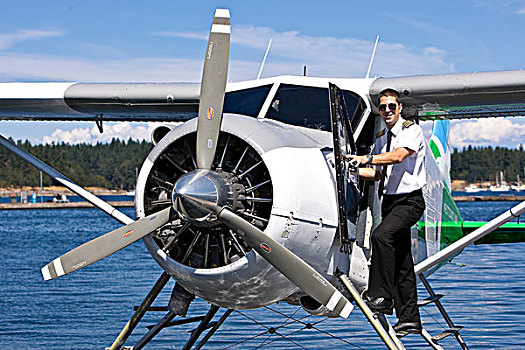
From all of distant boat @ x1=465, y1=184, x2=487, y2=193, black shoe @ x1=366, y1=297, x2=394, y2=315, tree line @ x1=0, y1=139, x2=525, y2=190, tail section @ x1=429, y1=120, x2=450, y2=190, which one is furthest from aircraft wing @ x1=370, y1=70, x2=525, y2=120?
distant boat @ x1=465, y1=184, x2=487, y2=193

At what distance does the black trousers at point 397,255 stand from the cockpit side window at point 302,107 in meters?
1.10

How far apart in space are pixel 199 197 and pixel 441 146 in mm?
6050

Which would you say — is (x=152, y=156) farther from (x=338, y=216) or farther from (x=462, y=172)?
(x=462, y=172)

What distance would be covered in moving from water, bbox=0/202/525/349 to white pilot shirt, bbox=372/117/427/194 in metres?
2.23

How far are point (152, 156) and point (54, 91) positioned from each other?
3379mm

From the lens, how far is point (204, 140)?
18.4 ft

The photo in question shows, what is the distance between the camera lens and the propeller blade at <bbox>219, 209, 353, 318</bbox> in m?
5.45

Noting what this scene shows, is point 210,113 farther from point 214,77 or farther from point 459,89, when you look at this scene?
point 459,89

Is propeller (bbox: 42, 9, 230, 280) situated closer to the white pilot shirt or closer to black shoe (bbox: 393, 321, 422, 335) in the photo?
the white pilot shirt

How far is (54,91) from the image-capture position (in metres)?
8.88

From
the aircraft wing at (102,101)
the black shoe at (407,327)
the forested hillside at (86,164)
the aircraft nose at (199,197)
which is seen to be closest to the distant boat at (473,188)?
the forested hillside at (86,164)

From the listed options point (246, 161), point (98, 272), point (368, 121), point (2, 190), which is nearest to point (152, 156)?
point (246, 161)

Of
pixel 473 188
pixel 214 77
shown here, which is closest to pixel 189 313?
pixel 214 77

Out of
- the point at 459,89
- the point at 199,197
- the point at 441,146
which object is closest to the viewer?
the point at 199,197
